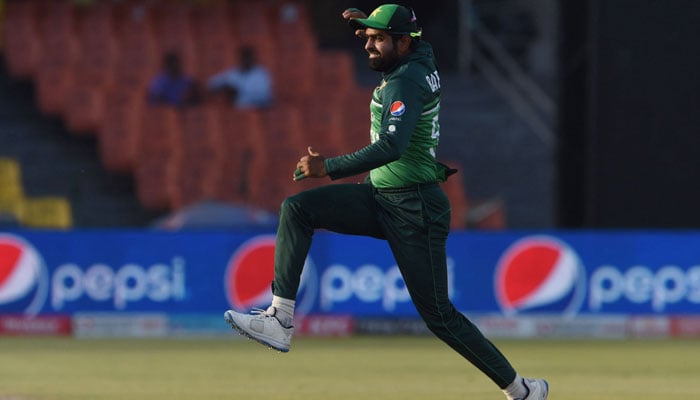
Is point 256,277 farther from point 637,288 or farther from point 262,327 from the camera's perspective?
point 262,327

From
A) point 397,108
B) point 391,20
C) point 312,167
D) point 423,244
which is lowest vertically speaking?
point 423,244

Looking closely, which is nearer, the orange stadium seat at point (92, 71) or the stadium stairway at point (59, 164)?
the stadium stairway at point (59, 164)

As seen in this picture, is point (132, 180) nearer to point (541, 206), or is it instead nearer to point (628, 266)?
point (541, 206)

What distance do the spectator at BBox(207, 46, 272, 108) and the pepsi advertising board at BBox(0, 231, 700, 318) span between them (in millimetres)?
4190

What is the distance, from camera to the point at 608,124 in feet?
43.3

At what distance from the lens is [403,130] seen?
633 centimetres

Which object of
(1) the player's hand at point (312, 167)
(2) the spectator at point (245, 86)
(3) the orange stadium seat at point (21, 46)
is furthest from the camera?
(3) the orange stadium seat at point (21, 46)

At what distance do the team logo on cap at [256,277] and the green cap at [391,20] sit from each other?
6791 mm

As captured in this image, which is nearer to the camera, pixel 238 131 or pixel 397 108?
pixel 397 108

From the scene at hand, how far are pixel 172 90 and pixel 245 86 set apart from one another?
96 centimetres

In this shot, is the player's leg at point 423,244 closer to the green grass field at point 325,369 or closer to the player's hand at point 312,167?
the player's hand at point 312,167

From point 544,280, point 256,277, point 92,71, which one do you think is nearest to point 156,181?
point 92,71

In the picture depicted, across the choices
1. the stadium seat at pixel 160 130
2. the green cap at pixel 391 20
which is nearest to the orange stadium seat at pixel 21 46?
the stadium seat at pixel 160 130

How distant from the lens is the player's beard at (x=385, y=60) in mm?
6566
